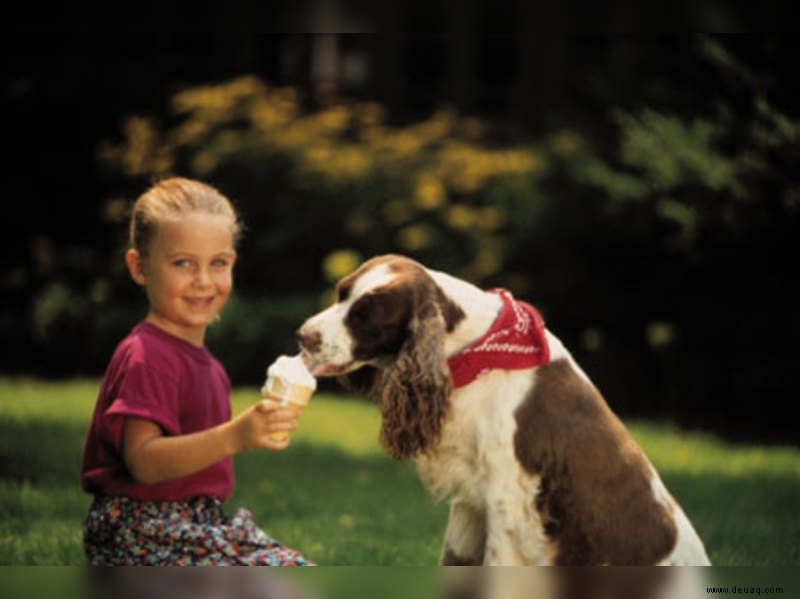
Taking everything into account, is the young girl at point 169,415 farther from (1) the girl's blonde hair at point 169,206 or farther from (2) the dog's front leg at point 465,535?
(2) the dog's front leg at point 465,535

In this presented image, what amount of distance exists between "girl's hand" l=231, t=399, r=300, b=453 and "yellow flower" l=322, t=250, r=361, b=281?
6.73 m

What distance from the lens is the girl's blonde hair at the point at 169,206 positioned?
3211 millimetres

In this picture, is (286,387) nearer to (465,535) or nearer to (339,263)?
(465,535)

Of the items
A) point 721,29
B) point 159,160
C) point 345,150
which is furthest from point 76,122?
point 721,29

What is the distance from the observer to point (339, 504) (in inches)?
220

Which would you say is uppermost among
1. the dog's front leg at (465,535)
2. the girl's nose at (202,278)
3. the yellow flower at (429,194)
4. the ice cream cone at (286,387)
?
the girl's nose at (202,278)

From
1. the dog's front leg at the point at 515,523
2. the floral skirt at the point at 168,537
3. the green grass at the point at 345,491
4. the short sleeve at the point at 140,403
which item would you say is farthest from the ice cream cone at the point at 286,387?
the green grass at the point at 345,491

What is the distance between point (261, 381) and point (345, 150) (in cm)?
220

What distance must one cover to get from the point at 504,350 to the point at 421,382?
259mm

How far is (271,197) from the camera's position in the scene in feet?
33.5

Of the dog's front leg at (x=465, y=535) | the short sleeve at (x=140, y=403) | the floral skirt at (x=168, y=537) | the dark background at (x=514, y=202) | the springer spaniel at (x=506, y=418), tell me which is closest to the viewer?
the short sleeve at (x=140, y=403)

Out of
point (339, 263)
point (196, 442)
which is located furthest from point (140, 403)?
point (339, 263)

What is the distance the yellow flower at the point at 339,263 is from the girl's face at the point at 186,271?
635 cm

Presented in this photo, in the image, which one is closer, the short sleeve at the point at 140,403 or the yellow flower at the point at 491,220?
the short sleeve at the point at 140,403
